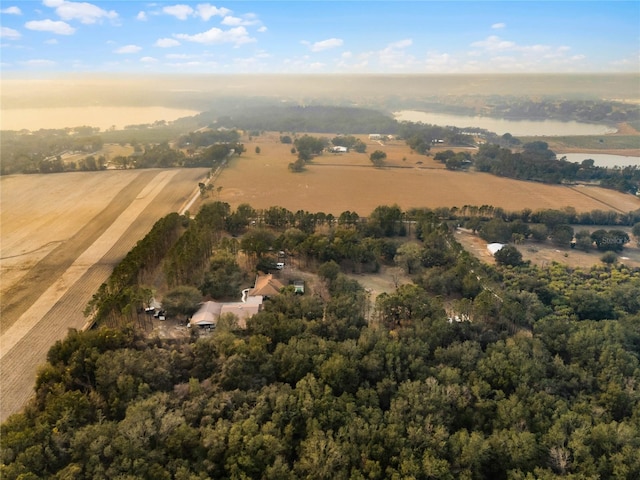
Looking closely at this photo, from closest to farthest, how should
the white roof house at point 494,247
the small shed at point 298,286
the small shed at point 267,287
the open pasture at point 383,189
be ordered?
the small shed at point 267,287, the small shed at point 298,286, the white roof house at point 494,247, the open pasture at point 383,189

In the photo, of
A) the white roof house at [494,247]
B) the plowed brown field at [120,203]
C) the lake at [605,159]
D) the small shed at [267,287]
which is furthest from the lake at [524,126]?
the small shed at [267,287]

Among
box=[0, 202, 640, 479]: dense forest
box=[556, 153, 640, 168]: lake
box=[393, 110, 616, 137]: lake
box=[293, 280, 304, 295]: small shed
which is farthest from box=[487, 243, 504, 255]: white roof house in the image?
box=[393, 110, 616, 137]: lake

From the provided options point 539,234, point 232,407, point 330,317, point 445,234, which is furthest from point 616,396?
point 539,234

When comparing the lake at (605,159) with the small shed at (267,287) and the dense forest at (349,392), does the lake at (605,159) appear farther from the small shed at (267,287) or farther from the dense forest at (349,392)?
the small shed at (267,287)

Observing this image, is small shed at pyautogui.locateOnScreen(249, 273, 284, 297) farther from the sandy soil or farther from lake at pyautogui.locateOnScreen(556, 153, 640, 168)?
lake at pyautogui.locateOnScreen(556, 153, 640, 168)

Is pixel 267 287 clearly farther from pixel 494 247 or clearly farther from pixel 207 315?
pixel 494 247

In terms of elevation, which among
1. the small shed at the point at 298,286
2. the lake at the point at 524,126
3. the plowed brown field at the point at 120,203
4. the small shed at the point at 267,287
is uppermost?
the lake at the point at 524,126
